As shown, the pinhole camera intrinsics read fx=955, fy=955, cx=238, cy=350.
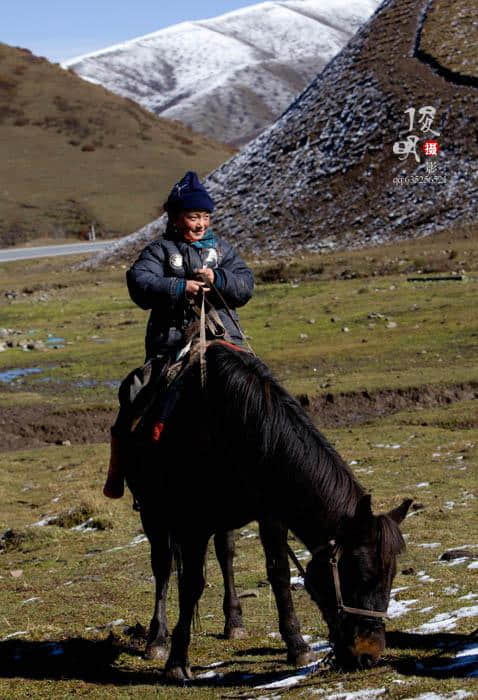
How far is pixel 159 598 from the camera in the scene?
23.9 ft

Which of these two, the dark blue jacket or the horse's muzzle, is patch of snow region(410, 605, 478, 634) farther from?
the dark blue jacket

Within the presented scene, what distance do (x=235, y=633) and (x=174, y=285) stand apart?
8.85 ft

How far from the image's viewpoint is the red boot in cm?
738

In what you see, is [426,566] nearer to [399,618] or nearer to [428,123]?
[399,618]

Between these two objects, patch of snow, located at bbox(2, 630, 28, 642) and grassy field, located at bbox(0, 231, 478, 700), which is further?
patch of snow, located at bbox(2, 630, 28, 642)

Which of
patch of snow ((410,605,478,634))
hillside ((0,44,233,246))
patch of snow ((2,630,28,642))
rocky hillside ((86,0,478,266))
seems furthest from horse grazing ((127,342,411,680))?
hillside ((0,44,233,246))

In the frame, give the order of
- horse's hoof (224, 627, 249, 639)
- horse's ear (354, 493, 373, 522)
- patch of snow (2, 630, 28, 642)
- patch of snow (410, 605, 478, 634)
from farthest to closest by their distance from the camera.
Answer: patch of snow (2, 630, 28, 642)
horse's hoof (224, 627, 249, 639)
patch of snow (410, 605, 478, 634)
horse's ear (354, 493, 373, 522)

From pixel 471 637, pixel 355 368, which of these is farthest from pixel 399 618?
pixel 355 368

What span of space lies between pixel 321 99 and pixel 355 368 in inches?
1516

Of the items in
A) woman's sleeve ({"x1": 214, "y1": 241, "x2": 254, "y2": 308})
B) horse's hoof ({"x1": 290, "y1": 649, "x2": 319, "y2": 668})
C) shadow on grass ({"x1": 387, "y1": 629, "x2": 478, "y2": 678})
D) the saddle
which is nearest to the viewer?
shadow on grass ({"x1": 387, "y1": 629, "x2": 478, "y2": 678})

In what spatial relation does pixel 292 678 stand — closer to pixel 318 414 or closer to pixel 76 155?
pixel 318 414

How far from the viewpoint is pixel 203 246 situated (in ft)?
23.5

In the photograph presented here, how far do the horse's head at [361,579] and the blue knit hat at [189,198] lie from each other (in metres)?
2.73

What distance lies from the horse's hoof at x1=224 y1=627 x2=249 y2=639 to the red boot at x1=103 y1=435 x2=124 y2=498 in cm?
137
